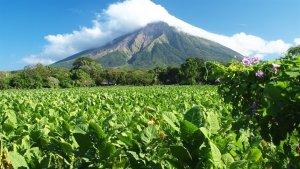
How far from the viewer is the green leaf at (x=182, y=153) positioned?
7.89 ft

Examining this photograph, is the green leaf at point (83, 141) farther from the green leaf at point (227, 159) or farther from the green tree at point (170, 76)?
the green tree at point (170, 76)

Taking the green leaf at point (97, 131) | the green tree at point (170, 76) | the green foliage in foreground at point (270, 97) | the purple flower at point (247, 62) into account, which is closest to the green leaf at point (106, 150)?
the green leaf at point (97, 131)

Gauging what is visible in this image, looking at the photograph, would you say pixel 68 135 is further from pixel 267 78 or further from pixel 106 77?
pixel 106 77

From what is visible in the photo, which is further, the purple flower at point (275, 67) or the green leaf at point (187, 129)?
the purple flower at point (275, 67)

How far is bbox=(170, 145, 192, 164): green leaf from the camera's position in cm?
240

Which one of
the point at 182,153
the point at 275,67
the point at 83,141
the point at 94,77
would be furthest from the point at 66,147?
the point at 94,77

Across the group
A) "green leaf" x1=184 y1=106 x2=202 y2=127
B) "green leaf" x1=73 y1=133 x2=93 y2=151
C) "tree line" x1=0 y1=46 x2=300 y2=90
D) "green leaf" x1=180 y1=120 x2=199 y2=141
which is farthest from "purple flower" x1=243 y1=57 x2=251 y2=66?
"tree line" x1=0 y1=46 x2=300 y2=90

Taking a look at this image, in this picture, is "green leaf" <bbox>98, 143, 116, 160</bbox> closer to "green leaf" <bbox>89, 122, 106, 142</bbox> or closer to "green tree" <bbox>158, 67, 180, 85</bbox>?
"green leaf" <bbox>89, 122, 106, 142</bbox>

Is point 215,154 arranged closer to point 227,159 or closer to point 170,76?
point 227,159

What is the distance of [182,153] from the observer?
2436 millimetres

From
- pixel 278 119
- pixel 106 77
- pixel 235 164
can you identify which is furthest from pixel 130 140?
pixel 106 77

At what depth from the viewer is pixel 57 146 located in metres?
2.93

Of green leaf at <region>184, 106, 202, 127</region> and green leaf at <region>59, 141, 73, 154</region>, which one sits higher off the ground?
green leaf at <region>184, 106, 202, 127</region>

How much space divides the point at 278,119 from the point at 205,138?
653 millimetres
